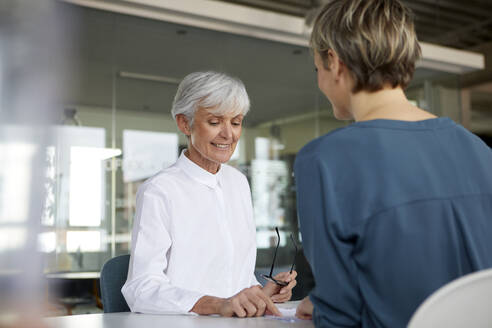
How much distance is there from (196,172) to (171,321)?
0.73 m

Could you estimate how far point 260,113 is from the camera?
5.60 meters

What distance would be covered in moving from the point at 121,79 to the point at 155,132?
2.07 feet

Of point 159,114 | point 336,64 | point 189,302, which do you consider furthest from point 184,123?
point 159,114

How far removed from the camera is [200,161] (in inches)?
77.3

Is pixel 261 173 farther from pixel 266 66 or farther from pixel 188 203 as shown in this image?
pixel 188 203

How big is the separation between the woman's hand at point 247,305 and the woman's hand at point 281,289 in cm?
25

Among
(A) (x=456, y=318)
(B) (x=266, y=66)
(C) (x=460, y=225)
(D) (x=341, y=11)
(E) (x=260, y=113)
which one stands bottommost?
(A) (x=456, y=318)

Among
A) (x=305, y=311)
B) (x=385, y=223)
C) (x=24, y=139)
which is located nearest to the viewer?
(x=24, y=139)

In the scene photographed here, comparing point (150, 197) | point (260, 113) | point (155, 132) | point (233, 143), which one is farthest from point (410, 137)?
point (260, 113)

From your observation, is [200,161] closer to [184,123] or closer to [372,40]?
[184,123]

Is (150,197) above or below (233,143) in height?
below

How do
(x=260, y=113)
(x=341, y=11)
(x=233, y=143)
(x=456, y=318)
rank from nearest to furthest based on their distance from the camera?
(x=456, y=318), (x=341, y=11), (x=233, y=143), (x=260, y=113)

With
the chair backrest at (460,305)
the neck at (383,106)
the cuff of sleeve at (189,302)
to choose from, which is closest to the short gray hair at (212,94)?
the cuff of sleeve at (189,302)

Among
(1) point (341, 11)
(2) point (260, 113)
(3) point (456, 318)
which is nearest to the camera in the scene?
(3) point (456, 318)
